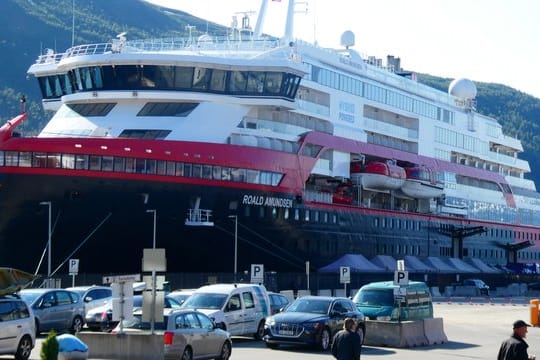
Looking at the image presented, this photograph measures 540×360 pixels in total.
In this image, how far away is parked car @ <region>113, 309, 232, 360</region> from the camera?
23.2 m

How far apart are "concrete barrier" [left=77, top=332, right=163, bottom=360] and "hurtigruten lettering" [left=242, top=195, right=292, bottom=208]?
83.5 ft

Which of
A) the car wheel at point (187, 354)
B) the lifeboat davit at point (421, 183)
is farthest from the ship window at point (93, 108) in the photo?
the car wheel at point (187, 354)

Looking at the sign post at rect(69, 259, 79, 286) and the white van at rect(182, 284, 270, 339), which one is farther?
the sign post at rect(69, 259, 79, 286)

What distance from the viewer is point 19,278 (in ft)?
85.8

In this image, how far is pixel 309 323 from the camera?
28562 millimetres

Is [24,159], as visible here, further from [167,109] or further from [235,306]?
[235,306]

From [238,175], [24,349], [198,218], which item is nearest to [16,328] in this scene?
[24,349]

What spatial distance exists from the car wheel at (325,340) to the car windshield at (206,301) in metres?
3.01

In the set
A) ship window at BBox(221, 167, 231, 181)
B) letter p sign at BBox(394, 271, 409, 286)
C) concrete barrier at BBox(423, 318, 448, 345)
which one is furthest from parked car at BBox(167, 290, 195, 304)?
ship window at BBox(221, 167, 231, 181)

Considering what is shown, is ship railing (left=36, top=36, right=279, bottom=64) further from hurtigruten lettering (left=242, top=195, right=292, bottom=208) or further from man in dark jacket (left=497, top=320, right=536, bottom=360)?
man in dark jacket (left=497, top=320, right=536, bottom=360)

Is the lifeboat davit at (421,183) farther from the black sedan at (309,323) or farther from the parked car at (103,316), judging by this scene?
the black sedan at (309,323)

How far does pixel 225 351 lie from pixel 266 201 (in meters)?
26.2

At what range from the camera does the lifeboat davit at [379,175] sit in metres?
62.8

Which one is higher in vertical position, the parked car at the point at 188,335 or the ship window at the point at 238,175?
the ship window at the point at 238,175
